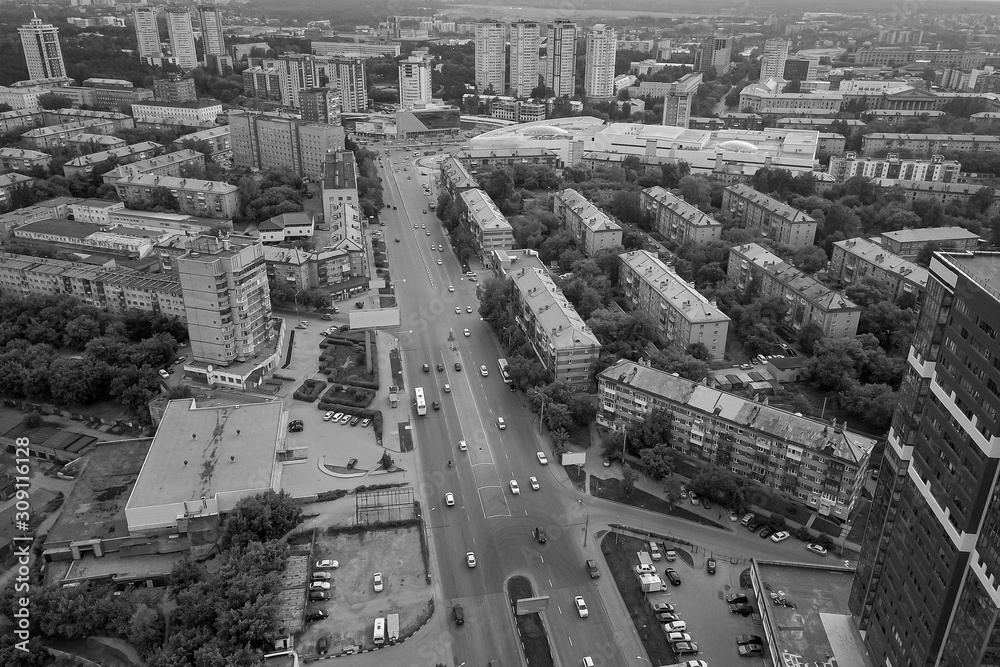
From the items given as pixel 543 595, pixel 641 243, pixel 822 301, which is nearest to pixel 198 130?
pixel 641 243

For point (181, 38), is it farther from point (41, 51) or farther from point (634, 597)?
point (634, 597)

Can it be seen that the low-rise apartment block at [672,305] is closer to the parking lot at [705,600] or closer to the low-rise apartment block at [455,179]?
the parking lot at [705,600]

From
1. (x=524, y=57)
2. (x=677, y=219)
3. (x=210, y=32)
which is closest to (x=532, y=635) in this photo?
(x=677, y=219)

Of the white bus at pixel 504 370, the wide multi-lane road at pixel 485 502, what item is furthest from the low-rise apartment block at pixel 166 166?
the white bus at pixel 504 370

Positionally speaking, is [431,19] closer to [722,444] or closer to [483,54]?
[483,54]

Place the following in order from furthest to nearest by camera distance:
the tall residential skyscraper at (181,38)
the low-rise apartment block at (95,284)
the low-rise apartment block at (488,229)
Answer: the tall residential skyscraper at (181,38), the low-rise apartment block at (488,229), the low-rise apartment block at (95,284)

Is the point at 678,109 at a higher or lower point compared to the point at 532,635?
higher

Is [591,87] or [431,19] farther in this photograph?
[431,19]
